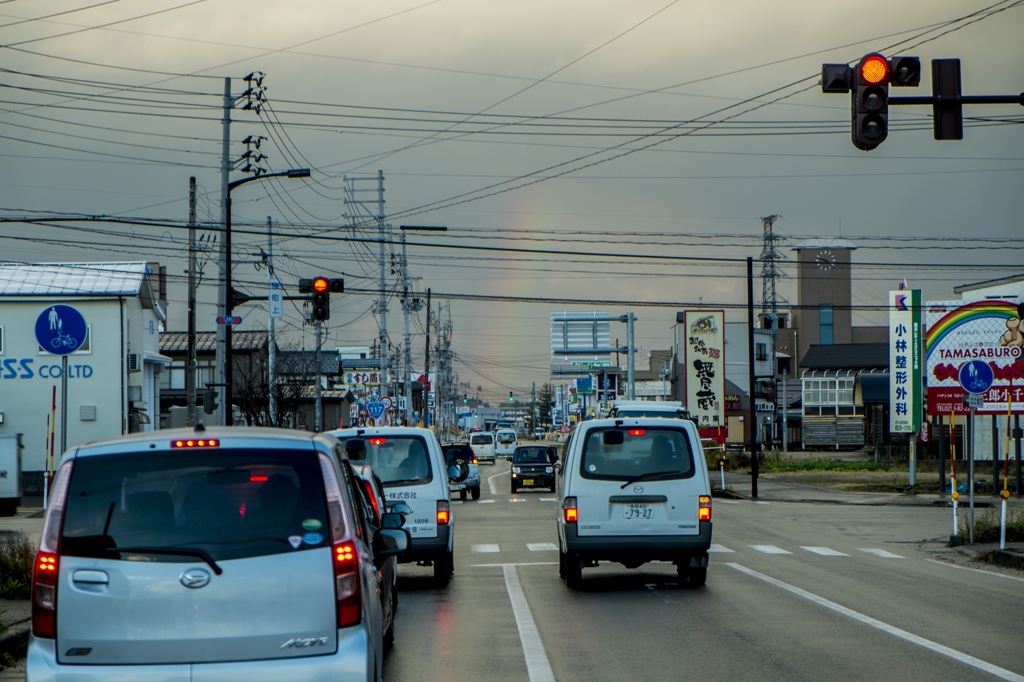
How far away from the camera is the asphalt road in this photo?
9.28 metres

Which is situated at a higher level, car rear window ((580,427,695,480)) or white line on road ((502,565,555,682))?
car rear window ((580,427,695,480))

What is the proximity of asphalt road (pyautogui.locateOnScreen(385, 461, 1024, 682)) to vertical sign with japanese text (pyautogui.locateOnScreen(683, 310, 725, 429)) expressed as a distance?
31579mm

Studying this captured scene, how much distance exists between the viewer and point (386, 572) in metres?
10.3

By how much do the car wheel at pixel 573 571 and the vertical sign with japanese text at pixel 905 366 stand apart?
26020 millimetres

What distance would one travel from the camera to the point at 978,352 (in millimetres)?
32062

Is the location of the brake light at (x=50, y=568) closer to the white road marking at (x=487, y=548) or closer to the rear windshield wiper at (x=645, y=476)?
the rear windshield wiper at (x=645, y=476)

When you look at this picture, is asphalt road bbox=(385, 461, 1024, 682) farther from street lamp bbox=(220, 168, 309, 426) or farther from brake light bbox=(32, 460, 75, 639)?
street lamp bbox=(220, 168, 309, 426)

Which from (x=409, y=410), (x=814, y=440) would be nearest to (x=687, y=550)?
(x=409, y=410)

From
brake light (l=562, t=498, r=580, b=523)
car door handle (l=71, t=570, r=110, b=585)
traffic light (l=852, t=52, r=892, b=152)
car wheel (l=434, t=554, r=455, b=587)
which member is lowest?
car wheel (l=434, t=554, r=455, b=587)

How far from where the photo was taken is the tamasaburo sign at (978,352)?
30.4 metres

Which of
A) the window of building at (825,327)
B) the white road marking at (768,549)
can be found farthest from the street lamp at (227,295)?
the window of building at (825,327)

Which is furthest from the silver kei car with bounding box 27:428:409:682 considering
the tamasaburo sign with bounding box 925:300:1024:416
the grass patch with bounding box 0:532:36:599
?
the tamasaburo sign with bounding box 925:300:1024:416

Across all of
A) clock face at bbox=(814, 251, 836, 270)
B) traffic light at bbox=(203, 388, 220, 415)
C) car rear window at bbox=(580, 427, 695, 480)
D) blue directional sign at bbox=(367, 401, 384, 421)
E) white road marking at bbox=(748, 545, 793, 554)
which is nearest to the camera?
car rear window at bbox=(580, 427, 695, 480)

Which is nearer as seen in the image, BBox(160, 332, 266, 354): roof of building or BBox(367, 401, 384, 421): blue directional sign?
BBox(367, 401, 384, 421): blue directional sign
